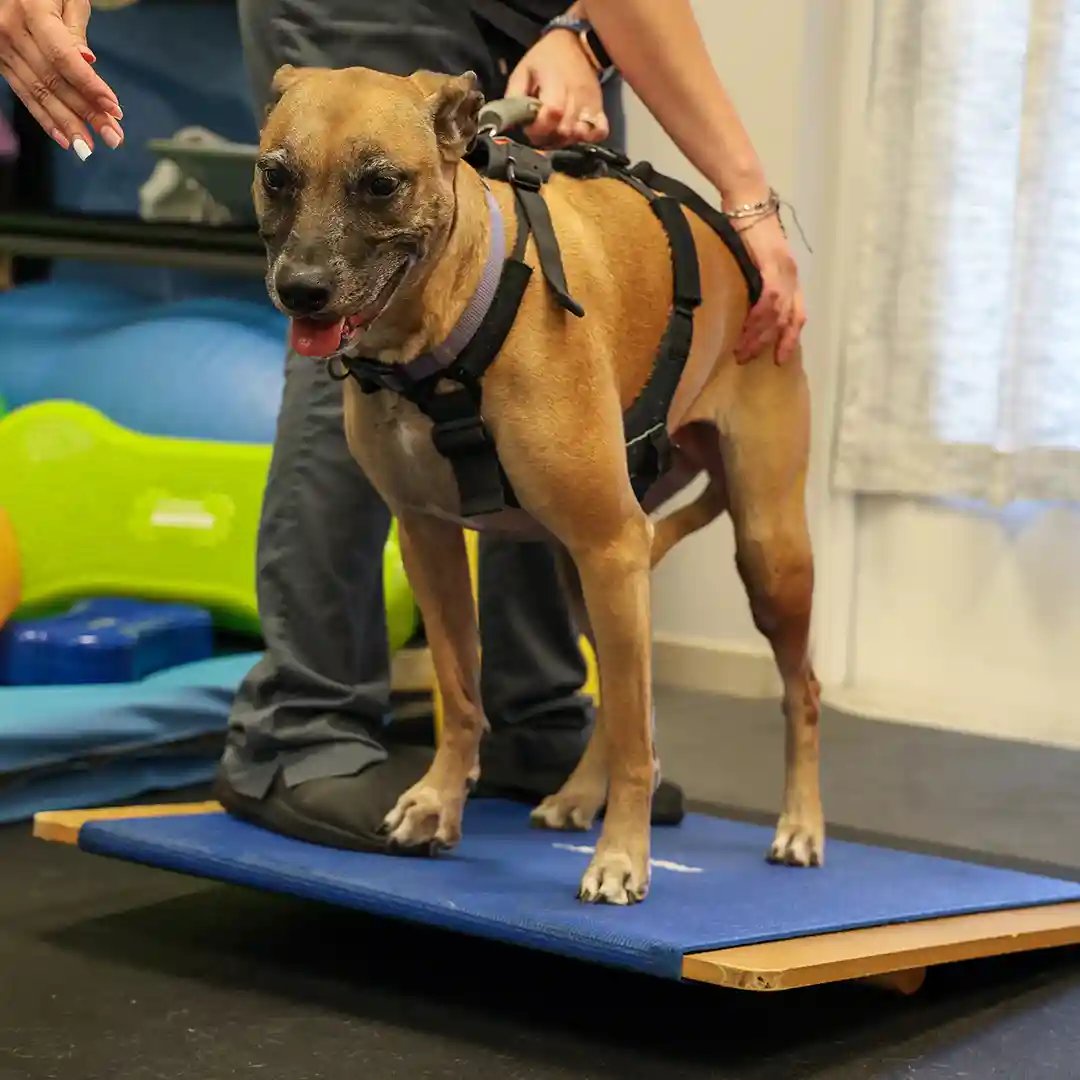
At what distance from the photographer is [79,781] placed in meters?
2.60

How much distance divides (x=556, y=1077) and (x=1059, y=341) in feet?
6.75

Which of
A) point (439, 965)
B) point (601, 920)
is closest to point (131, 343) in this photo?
point (439, 965)

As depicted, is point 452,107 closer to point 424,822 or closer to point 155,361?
point 424,822

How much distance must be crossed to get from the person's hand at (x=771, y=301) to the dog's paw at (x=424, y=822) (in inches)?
23.7

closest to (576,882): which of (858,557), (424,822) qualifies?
(424,822)

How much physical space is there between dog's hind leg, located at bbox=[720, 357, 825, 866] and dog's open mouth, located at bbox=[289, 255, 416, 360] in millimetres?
557

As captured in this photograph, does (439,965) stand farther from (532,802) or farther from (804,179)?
(804,179)

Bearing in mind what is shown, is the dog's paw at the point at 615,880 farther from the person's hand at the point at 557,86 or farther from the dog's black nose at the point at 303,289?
the person's hand at the point at 557,86

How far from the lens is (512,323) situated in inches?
65.0

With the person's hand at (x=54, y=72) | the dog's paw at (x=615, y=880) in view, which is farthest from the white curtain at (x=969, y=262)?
the person's hand at (x=54, y=72)

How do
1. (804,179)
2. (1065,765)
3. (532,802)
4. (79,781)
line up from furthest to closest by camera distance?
(804,179), (1065,765), (79,781), (532,802)

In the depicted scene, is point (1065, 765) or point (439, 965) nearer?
point (439, 965)

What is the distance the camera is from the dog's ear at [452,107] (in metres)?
1.59

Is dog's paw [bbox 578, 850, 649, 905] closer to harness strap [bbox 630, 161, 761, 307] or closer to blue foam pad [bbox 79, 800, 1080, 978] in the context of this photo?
blue foam pad [bbox 79, 800, 1080, 978]
